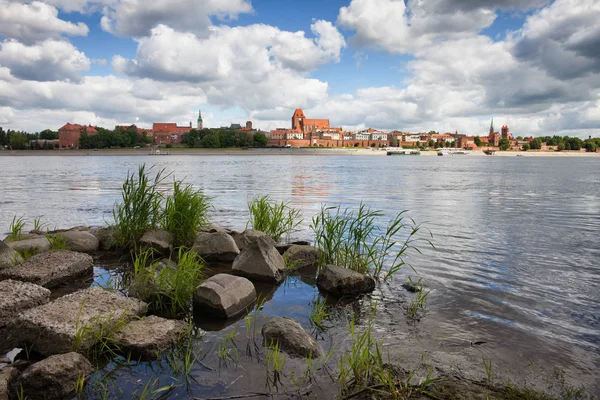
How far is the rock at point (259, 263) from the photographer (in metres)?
7.91

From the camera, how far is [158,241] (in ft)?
30.2

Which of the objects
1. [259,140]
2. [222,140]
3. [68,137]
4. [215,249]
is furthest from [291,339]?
[68,137]

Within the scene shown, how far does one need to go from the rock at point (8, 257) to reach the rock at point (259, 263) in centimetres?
390

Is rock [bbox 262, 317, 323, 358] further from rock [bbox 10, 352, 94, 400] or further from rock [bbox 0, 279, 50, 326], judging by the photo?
rock [bbox 0, 279, 50, 326]

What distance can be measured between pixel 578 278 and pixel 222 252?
7184 mm

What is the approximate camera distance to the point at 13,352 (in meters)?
4.89

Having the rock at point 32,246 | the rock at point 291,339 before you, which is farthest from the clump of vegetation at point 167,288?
the rock at point 32,246

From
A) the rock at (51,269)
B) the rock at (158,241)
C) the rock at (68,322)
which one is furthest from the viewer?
the rock at (158,241)

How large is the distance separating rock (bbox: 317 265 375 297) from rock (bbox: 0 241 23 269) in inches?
216

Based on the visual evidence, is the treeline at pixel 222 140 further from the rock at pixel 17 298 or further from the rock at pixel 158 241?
the rock at pixel 17 298

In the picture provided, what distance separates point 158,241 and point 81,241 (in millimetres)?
1822

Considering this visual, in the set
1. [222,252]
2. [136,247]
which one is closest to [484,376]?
[222,252]

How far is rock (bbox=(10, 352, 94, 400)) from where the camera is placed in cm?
399

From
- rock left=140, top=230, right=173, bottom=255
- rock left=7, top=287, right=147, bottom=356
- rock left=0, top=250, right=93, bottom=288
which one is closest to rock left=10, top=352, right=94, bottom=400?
rock left=7, top=287, right=147, bottom=356
